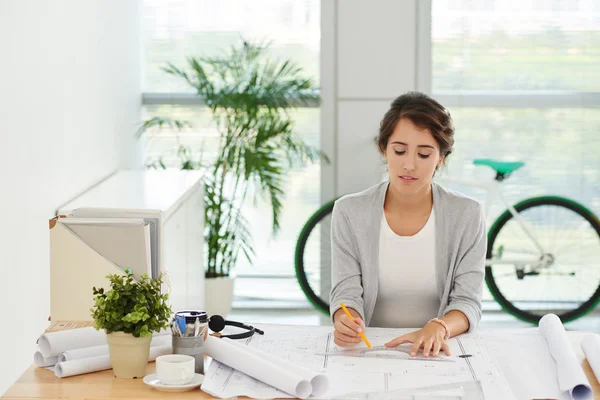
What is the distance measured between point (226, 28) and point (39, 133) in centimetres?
195

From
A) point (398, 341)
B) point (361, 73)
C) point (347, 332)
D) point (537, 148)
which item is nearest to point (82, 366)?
point (347, 332)

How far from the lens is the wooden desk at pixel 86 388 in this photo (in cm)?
159

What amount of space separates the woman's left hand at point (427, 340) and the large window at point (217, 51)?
2617 millimetres

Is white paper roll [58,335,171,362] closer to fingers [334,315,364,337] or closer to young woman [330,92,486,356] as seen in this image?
fingers [334,315,364,337]

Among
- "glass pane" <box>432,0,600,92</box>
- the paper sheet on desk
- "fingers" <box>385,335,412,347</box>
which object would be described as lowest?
the paper sheet on desk

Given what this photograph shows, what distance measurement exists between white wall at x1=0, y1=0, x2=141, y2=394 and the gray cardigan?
3.17 feet

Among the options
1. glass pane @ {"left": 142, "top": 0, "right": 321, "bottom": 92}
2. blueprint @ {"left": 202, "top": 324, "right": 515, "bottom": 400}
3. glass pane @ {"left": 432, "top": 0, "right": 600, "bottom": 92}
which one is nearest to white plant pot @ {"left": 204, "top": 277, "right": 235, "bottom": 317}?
Answer: glass pane @ {"left": 142, "top": 0, "right": 321, "bottom": 92}

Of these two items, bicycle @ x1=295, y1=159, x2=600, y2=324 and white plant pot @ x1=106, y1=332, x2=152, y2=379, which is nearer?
white plant pot @ x1=106, y1=332, x2=152, y2=379

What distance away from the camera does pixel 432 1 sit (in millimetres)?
4285

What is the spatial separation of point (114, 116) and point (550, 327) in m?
2.41

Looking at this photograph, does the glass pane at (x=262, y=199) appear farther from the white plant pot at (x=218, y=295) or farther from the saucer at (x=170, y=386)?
the saucer at (x=170, y=386)

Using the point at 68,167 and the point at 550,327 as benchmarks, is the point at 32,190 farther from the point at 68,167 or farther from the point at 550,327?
the point at 550,327

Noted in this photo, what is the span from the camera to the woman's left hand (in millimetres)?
1815

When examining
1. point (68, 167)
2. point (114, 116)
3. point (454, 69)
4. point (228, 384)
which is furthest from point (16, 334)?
point (454, 69)
